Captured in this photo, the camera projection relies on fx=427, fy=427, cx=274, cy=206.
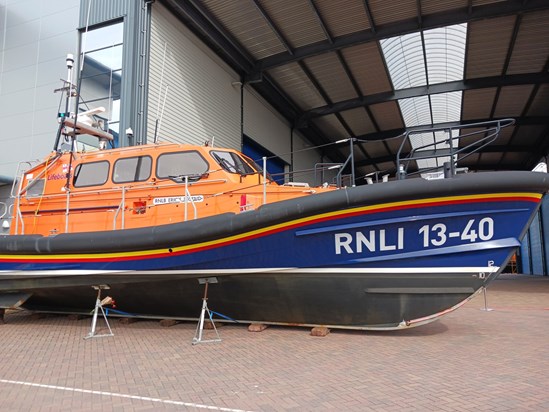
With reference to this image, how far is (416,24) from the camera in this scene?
12734 millimetres

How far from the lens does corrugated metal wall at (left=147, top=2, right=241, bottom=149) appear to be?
11.6m

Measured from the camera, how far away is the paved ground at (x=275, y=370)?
3.39 m

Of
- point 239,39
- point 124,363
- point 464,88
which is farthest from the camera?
point 464,88

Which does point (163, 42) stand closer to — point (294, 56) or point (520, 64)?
point (294, 56)

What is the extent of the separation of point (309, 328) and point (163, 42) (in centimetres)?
928

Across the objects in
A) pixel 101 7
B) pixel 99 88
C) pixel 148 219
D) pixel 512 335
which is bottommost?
pixel 512 335

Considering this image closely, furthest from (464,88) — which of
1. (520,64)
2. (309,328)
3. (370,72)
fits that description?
(309,328)

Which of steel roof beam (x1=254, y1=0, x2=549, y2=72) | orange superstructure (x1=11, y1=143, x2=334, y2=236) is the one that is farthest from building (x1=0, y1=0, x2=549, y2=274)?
orange superstructure (x1=11, y1=143, x2=334, y2=236)

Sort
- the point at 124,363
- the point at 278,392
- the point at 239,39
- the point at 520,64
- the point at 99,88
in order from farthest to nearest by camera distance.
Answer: the point at 520,64, the point at 239,39, the point at 99,88, the point at 124,363, the point at 278,392

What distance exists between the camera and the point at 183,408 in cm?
325

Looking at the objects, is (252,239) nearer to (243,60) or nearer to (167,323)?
(167,323)

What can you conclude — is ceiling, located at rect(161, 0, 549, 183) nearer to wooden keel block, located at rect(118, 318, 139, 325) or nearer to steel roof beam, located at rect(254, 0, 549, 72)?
steel roof beam, located at rect(254, 0, 549, 72)

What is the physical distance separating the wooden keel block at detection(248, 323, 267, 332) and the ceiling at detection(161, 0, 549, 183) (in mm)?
4602

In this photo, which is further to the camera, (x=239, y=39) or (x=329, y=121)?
(x=329, y=121)
